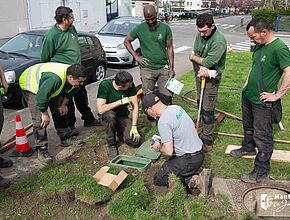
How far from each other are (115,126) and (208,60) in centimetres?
165

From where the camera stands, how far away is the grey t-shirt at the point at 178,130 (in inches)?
133

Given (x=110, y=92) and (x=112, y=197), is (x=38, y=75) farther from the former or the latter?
(x=112, y=197)

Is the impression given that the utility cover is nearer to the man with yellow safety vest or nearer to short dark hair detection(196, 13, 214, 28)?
the man with yellow safety vest

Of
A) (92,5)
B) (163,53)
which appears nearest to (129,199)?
(163,53)

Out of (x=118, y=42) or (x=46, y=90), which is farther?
(x=118, y=42)

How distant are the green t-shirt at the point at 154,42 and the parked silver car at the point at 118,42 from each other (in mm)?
5299

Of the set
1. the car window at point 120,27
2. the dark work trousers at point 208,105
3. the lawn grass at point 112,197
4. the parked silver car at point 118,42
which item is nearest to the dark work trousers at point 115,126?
the lawn grass at point 112,197

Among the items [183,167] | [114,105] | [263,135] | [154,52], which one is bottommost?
A: [183,167]

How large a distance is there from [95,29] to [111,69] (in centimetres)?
1423

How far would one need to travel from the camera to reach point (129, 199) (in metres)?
3.36

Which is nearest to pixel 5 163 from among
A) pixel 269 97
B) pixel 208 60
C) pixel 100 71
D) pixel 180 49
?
pixel 208 60

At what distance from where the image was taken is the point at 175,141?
353cm

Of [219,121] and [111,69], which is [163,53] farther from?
[111,69]

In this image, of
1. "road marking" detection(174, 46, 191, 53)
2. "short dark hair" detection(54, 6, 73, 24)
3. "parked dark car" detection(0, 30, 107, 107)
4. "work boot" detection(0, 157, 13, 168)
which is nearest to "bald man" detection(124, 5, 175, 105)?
"short dark hair" detection(54, 6, 73, 24)
